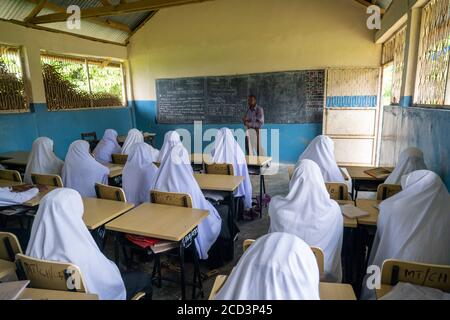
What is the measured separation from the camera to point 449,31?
2.59 metres

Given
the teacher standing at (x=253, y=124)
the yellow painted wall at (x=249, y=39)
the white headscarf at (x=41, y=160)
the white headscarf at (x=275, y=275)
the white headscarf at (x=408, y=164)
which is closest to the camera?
the white headscarf at (x=275, y=275)

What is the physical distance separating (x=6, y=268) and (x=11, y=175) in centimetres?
225

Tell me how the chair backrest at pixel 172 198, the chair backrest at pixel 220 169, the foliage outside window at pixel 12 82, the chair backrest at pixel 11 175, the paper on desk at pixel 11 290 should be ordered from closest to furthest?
1. the paper on desk at pixel 11 290
2. the chair backrest at pixel 172 198
3. the chair backrest at pixel 11 175
4. the chair backrest at pixel 220 169
5. the foliage outside window at pixel 12 82

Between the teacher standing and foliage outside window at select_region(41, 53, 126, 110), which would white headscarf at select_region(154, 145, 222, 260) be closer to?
the teacher standing

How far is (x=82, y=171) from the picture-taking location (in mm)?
3107

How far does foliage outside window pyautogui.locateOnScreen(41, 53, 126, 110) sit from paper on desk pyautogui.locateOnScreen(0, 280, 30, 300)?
5.59 metres

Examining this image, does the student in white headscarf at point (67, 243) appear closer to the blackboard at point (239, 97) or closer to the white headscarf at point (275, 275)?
the white headscarf at point (275, 275)

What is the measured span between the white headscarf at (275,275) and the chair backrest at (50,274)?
0.84m

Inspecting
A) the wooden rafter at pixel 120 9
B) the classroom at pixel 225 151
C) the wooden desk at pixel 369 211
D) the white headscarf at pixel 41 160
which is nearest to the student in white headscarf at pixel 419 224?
the classroom at pixel 225 151

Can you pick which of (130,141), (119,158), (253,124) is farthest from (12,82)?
(253,124)

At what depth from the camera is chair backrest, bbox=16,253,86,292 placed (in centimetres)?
137

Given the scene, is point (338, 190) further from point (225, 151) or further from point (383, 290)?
point (225, 151)

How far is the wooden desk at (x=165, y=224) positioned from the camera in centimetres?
195

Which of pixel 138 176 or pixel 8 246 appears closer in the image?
pixel 8 246
